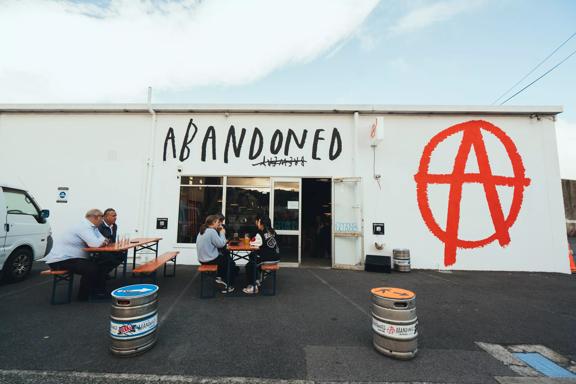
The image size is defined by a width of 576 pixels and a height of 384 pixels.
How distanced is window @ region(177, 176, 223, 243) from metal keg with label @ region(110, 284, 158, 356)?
5038mm

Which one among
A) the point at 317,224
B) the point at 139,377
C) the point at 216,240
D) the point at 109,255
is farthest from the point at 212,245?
the point at 317,224

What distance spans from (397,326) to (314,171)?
547cm

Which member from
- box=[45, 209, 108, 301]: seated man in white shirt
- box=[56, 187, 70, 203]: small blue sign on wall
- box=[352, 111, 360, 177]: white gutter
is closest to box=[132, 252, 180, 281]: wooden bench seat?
box=[45, 209, 108, 301]: seated man in white shirt

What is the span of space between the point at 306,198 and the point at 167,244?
6.99 m

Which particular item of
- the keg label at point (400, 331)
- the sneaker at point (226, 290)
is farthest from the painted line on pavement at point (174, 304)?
the keg label at point (400, 331)

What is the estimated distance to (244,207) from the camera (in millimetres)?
7812

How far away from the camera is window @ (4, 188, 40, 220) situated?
16.8ft

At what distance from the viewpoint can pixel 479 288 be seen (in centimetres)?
558

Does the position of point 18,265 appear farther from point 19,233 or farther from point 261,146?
point 261,146

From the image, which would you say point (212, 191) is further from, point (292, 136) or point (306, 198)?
point (306, 198)

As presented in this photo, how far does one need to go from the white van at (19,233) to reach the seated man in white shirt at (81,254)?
63.4 inches

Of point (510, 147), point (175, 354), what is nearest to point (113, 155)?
point (175, 354)

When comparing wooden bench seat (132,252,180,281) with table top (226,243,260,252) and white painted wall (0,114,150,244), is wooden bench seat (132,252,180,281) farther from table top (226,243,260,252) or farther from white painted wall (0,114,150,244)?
white painted wall (0,114,150,244)

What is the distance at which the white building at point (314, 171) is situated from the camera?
24.2 ft
